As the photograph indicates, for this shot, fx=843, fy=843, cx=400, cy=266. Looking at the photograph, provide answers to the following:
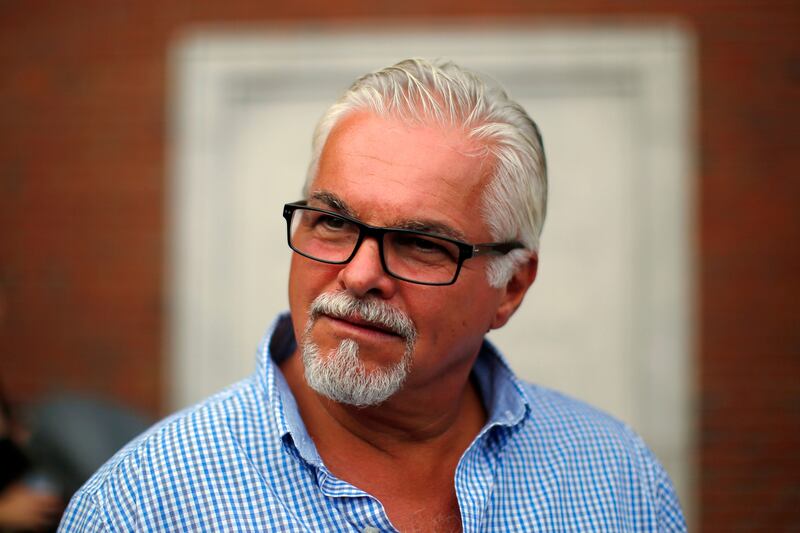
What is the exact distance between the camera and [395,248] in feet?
4.93

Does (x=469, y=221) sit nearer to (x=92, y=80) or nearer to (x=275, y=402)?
(x=275, y=402)

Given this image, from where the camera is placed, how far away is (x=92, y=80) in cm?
397

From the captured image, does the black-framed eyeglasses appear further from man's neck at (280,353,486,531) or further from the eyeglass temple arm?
man's neck at (280,353,486,531)

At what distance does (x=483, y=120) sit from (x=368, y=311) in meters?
0.45

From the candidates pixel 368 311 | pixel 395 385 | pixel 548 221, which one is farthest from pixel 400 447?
pixel 548 221

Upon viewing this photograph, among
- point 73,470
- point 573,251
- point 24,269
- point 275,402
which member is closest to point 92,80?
point 24,269

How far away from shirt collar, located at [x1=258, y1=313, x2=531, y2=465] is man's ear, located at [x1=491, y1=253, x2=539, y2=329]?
133 millimetres

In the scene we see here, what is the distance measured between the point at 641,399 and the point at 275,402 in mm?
2720

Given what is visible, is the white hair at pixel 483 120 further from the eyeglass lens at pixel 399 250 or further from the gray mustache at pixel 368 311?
the gray mustache at pixel 368 311

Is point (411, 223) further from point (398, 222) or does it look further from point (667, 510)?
point (667, 510)

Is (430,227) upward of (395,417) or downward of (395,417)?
upward

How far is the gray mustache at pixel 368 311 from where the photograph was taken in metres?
1.47

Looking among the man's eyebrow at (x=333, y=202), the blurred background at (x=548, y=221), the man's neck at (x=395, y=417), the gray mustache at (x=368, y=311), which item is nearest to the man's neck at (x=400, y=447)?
the man's neck at (x=395, y=417)

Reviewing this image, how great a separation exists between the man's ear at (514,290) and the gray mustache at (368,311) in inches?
12.1
